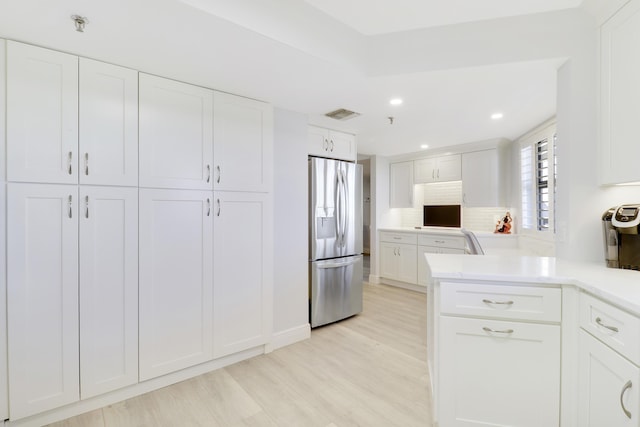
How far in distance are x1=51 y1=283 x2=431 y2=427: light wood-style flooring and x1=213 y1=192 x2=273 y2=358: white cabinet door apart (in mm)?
257

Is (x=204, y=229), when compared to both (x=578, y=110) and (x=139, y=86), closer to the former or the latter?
(x=139, y=86)

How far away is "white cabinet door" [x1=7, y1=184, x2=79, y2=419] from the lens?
66.4 inches

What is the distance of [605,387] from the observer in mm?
1238

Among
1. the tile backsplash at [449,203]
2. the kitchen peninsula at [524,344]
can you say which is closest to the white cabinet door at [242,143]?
the kitchen peninsula at [524,344]

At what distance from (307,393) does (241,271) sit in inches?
41.8

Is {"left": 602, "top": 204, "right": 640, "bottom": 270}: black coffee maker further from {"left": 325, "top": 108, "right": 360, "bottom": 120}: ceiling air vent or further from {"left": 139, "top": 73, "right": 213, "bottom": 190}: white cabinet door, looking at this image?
{"left": 139, "top": 73, "right": 213, "bottom": 190}: white cabinet door

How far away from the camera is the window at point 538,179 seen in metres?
3.26

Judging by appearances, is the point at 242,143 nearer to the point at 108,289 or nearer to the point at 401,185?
the point at 108,289

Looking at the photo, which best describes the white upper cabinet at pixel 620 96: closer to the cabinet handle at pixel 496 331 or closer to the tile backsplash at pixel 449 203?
the cabinet handle at pixel 496 331

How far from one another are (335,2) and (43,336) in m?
2.67

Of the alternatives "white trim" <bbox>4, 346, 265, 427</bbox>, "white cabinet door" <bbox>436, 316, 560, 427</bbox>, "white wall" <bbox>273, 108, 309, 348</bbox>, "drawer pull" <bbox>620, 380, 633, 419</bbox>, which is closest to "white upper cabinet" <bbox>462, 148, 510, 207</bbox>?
"white wall" <bbox>273, 108, 309, 348</bbox>

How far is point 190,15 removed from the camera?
5.00 ft

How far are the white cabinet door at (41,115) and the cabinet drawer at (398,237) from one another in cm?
425

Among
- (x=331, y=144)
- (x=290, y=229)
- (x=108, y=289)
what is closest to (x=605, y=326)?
(x=290, y=229)
